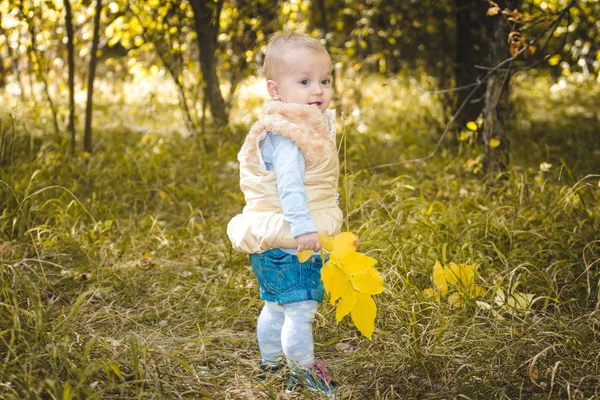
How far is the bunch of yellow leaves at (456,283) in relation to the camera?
257 centimetres

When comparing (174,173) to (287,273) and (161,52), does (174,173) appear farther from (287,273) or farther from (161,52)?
(287,273)

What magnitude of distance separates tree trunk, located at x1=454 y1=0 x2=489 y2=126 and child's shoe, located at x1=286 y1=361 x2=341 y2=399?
10.6 ft

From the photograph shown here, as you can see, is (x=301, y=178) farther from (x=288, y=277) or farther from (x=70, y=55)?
(x=70, y=55)

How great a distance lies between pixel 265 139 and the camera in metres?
2.09

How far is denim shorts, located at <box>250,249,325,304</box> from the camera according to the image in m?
2.09

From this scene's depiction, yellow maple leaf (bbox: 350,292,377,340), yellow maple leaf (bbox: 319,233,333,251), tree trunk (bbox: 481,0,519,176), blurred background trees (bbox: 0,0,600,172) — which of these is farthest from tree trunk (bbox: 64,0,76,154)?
yellow maple leaf (bbox: 350,292,377,340)

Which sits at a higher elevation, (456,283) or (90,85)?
(90,85)

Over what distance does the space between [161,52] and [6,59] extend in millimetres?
3773

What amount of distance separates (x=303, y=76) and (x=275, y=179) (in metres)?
0.34

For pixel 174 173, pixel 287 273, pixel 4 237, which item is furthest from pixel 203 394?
pixel 174 173

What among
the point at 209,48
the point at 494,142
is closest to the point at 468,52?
the point at 494,142

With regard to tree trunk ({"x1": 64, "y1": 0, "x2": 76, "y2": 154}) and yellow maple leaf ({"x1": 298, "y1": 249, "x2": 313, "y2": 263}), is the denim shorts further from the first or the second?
tree trunk ({"x1": 64, "y1": 0, "x2": 76, "y2": 154})

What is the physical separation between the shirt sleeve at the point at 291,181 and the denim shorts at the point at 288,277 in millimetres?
185

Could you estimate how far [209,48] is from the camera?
528 cm
